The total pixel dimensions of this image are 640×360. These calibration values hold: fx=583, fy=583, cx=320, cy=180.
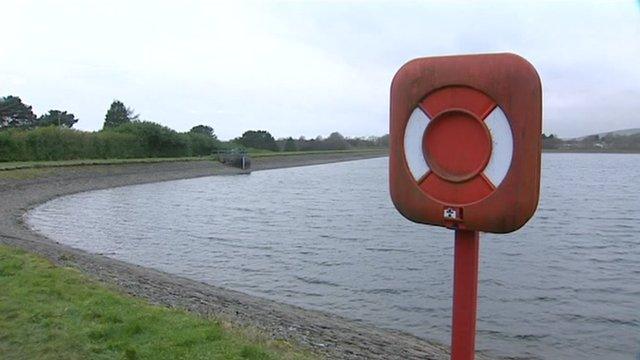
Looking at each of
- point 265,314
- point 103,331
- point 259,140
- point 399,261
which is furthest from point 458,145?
point 259,140

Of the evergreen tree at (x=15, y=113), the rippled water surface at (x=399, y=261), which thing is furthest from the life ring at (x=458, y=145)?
the evergreen tree at (x=15, y=113)

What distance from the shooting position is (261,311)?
33.8 ft

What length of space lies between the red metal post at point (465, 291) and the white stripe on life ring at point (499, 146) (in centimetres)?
37

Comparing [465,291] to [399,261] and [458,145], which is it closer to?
[458,145]

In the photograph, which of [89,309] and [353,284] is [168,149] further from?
[89,309]

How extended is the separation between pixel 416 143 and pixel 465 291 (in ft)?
Result: 2.75

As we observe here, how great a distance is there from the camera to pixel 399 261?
16.9m

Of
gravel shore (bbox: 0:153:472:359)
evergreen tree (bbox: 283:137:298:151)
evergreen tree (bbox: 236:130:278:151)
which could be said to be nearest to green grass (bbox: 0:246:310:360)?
gravel shore (bbox: 0:153:472:359)

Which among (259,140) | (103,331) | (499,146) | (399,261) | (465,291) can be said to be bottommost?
(399,261)

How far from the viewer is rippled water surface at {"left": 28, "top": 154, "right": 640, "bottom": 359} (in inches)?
431

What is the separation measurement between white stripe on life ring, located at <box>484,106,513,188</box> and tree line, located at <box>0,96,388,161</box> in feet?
128

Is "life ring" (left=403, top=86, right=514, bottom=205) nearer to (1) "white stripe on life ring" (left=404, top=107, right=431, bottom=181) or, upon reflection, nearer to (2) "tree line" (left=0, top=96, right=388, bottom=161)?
(1) "white stripe on life ring" (left=404, top=107, right=431, bottom=181)

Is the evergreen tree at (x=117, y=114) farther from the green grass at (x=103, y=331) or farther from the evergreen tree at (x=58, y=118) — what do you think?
the green grass at (x=103, y=331)

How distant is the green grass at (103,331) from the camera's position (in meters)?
5.59
